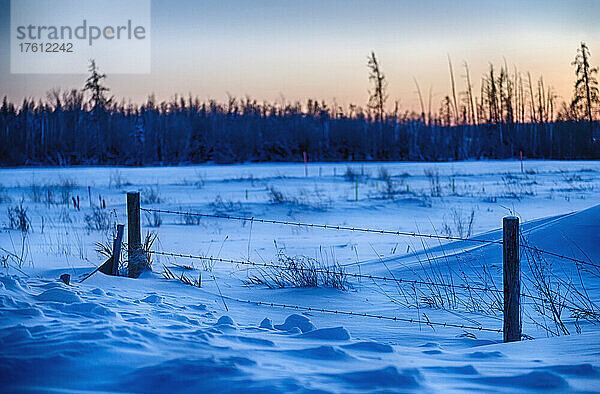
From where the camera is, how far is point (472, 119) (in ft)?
184

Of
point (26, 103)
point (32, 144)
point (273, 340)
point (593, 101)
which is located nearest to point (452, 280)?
point (273, 340)

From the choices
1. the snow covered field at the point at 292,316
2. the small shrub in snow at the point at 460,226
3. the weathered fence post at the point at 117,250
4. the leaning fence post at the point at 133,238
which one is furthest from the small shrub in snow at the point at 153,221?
the small shrub in snow at the point at 460,226

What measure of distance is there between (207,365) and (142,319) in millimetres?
1315

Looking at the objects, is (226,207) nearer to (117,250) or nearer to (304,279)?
(117,250)

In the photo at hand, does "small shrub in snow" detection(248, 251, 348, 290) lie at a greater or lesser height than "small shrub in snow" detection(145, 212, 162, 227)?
lesser

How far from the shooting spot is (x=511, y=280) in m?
4.59

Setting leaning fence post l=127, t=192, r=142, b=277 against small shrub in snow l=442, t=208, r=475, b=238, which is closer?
leaning fence post l=127, t=192, r=142, b=277

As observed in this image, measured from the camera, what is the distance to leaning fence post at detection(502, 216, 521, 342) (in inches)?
178

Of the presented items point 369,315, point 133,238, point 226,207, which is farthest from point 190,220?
point 369,315

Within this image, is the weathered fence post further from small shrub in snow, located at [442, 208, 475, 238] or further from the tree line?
the tree line

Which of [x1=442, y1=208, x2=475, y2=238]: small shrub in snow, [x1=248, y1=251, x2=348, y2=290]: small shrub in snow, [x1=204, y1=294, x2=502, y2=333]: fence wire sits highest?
[x1=442, y1=208, x2=475, y2=238]: small shrub in snow

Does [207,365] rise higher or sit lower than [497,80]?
lower

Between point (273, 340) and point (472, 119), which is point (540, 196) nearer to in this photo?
point (273, 340)

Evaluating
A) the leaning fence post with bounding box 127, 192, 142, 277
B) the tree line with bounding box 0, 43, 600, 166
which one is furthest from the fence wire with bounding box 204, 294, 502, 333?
the tree line with bounding box 0, 43, 600, 166
